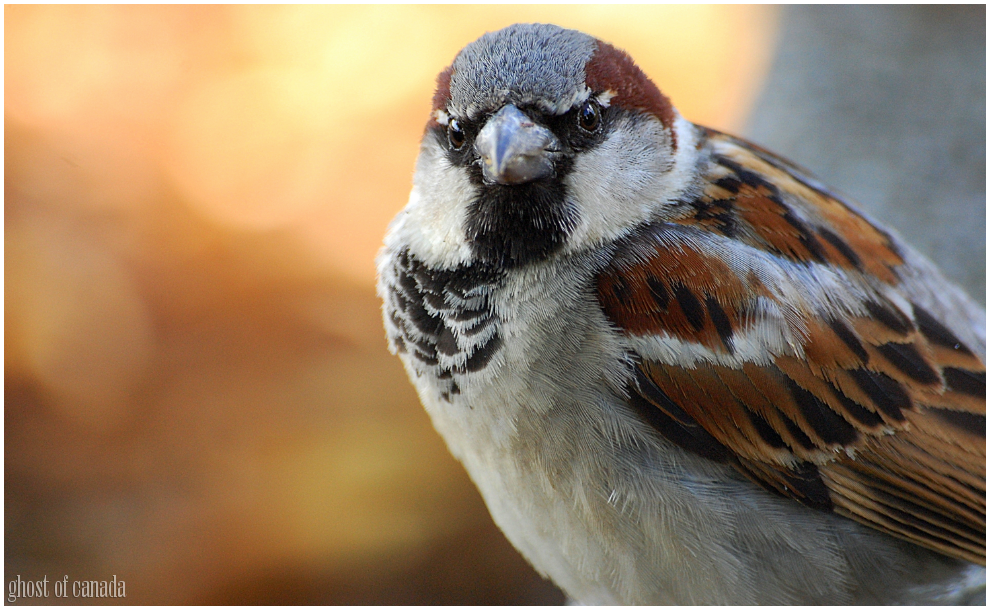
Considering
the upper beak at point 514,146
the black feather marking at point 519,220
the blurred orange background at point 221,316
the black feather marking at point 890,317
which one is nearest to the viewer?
the upper beak at point 514,146

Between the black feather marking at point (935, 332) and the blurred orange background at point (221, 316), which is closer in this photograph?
the black feather marking at point (935, 332)

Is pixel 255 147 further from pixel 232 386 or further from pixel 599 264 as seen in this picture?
pixel 599 264

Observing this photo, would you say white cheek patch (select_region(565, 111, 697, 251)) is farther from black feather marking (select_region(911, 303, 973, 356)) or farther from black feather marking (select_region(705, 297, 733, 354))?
black feather marking (select_region(911, 303, 973, 356))

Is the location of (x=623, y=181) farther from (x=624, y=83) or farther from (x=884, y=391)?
(x=884, y=391)

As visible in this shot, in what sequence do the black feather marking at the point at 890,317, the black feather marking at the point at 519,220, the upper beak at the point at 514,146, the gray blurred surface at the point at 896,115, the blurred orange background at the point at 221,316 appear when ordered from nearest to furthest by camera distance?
the upper beak at the point at 514,146 < the black feather marking at the point at 519,220 < the black feather marking at the point at 890,317 < the blurred orange background at the point at 221,316 < the gray blurred surface at the point at 896,115

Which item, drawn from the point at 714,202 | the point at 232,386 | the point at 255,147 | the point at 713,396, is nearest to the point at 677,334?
the point at 713,396

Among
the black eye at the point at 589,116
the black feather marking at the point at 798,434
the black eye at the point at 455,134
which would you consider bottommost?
the black feather marking at the point at 798,434

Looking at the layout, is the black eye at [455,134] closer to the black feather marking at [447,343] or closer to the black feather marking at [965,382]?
the black feather marking at [447,343]

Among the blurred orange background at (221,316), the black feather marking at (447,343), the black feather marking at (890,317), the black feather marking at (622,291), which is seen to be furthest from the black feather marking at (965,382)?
the blurred orange background at (221,316)
